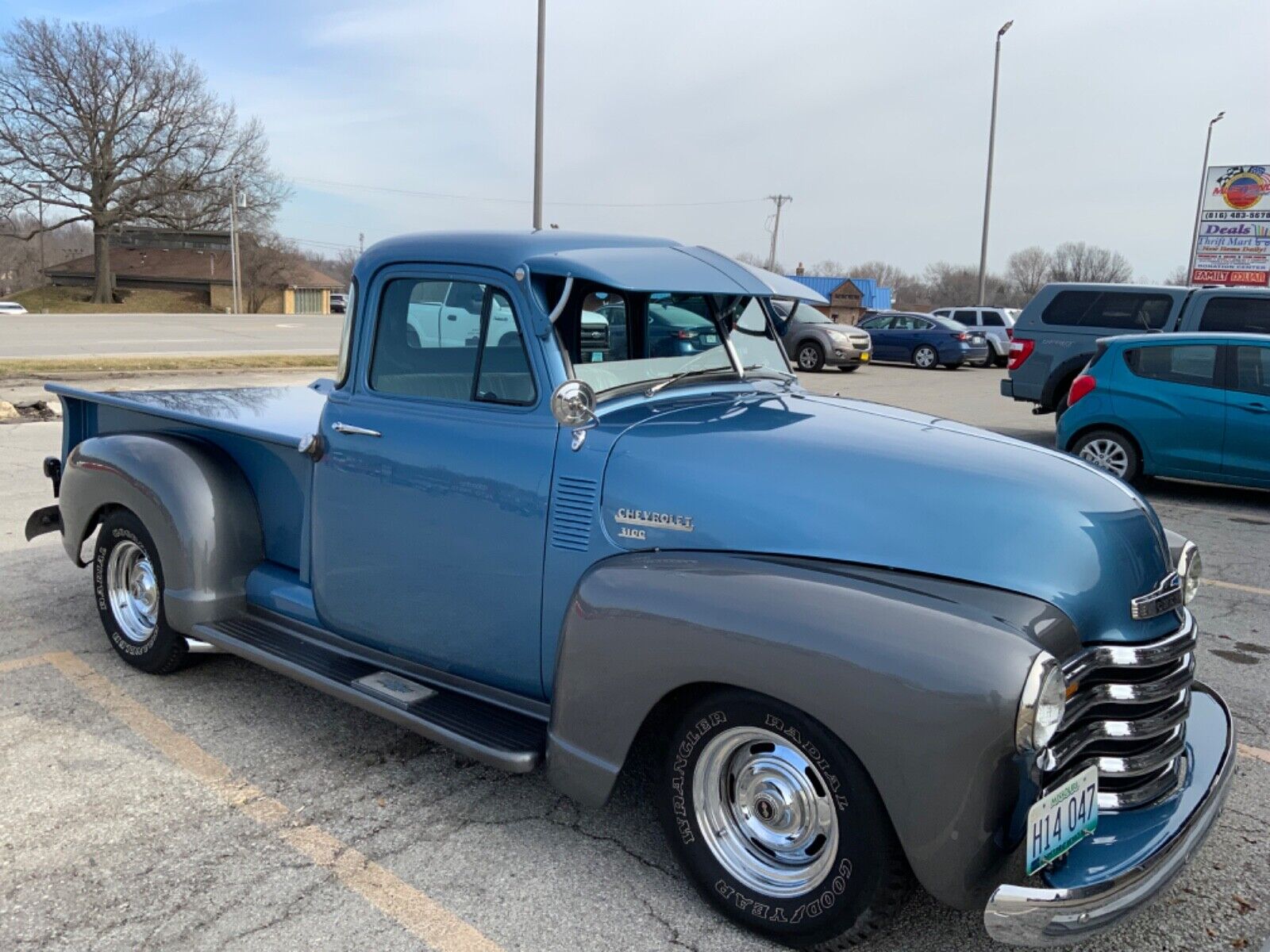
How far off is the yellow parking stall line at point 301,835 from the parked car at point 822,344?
19.9 metres

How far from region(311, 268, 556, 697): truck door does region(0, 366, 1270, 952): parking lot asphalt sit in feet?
1.69

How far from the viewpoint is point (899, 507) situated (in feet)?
8.99

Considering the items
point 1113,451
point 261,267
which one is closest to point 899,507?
point 1113,451

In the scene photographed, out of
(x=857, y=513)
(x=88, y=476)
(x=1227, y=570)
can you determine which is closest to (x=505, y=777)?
(x=857, y=513)

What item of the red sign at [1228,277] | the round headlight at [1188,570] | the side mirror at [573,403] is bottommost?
the round headlight at [1188,570]

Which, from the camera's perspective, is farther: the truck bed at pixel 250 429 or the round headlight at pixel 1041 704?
the truck bed at pixel 250 429

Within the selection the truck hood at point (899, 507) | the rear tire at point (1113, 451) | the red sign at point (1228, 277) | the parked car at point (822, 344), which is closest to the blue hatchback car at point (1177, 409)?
the rear tire at point (1113, 451)

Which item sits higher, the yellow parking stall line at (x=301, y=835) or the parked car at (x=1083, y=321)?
the parked car at (x=1083, y=321)

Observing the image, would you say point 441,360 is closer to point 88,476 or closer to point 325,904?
point 325,904

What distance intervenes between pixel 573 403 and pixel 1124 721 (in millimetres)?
1805

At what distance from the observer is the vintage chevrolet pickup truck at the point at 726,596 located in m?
2.39

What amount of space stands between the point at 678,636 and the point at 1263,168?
34.4 metres

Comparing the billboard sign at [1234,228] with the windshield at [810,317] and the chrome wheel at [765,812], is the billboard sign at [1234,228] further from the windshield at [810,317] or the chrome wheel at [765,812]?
the chrome wheel at [765,812]

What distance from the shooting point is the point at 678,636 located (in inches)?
106
